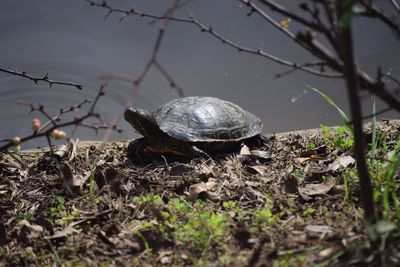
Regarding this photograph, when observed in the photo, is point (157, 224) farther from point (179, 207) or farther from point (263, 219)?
point (263, 219)

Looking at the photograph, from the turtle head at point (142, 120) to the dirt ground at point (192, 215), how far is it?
788 mm

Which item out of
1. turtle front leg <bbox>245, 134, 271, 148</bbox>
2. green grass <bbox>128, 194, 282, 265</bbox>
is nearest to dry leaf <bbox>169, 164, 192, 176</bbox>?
green grass <bbox>128, 194, 282, 265</bbox>

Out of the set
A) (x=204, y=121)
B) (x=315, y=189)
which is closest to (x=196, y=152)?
(x=204, y=121)

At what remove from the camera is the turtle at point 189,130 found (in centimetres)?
400

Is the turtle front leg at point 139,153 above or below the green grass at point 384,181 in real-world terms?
below

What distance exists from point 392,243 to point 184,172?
172 cm

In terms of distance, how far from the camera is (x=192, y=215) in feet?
7.32

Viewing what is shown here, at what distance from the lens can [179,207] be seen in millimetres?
2273

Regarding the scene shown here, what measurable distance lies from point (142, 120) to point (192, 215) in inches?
75.8

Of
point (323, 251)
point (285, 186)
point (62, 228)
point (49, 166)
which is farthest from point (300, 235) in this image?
point (49, 166)

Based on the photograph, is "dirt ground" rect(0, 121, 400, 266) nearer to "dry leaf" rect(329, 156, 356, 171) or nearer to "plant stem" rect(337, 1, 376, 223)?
"dry leaf" rect(329, 156, 356, 171)

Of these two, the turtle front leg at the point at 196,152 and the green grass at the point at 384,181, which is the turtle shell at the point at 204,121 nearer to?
the turtle front leg at the point at 196,152

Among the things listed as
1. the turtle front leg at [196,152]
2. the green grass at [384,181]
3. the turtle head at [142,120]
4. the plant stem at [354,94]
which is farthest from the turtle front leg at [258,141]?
the plant stem at [354,94]

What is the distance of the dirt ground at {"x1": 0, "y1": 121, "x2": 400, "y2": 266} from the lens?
68.7 inches
